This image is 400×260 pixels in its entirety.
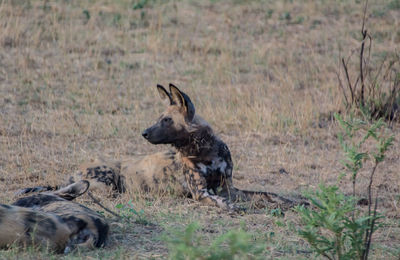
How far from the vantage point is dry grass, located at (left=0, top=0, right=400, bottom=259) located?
599 centimetres

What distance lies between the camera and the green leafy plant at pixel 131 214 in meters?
5.02

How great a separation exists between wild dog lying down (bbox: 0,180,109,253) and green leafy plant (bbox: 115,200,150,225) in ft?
2.26

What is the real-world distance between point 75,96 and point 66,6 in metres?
3.79

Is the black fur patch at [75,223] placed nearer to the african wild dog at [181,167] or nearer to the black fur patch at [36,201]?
the black fur patch at [36,201]

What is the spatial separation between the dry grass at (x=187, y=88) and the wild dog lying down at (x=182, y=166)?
1.11 feet

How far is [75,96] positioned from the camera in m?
9.70

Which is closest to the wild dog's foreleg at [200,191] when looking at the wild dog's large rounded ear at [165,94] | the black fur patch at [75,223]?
the wild dog's large rounded ear at [165,94]

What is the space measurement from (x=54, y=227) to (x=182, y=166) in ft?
8.26

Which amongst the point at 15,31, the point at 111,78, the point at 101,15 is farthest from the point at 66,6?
the point at 111,78

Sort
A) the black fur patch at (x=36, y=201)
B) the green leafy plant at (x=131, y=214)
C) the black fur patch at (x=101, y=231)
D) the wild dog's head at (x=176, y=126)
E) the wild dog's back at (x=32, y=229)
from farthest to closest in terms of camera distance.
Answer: the wild dog's head at (x=176, y=126) → the green leafy plant at (x=131, y=214) → the black fur patch at (x=36, y=201) → the black fur patch at (x=101, y=231) → the wild dog's back at (x=32, y=229)

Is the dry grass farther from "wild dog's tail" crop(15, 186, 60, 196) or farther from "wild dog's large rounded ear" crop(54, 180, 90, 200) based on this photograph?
"wild dog's large rounded ear" crop(54, 180, 90, 200)

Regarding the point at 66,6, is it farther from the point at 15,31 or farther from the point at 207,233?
the point at 207,233

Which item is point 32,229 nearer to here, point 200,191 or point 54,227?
point 54,227

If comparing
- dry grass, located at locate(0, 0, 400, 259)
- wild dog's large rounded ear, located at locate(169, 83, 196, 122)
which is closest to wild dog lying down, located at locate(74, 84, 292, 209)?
wild dog's large rounded ear, located at locate(169, 83, 196, 122)
